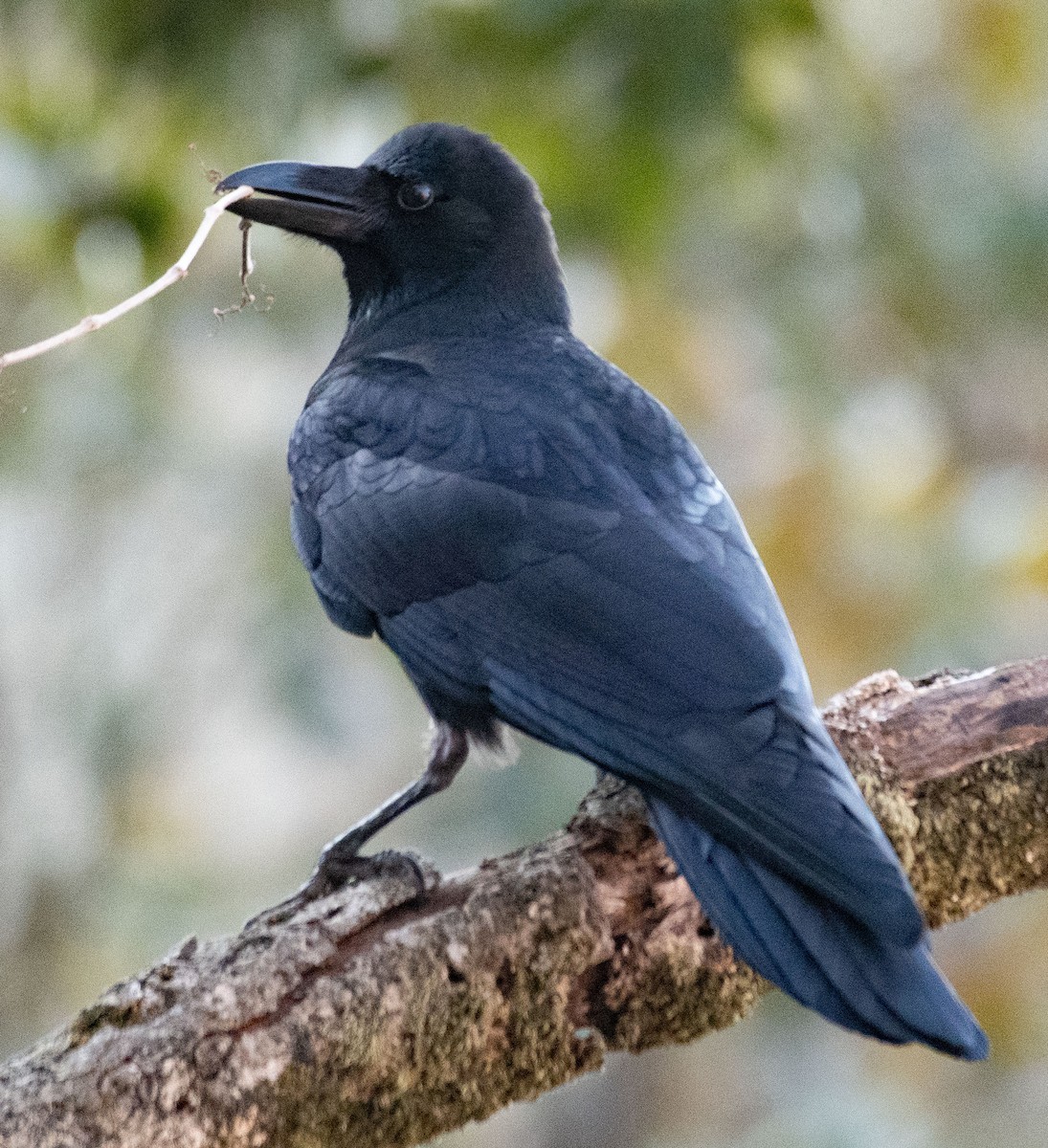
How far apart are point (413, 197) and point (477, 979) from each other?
202cm

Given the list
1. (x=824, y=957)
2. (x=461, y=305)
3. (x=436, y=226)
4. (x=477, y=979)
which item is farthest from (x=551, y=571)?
(x=436, y=226)

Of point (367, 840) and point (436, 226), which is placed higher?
point (436, 226)

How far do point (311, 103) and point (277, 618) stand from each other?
7.84ft

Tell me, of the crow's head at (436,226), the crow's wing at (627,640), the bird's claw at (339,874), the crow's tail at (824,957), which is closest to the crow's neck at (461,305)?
the crow's head at (436,226)

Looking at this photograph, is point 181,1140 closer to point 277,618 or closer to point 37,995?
point 277,618

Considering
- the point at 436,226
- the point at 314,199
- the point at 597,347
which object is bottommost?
the point at 436,226

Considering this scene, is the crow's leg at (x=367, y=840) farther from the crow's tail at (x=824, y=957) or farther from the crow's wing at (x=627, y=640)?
the crow's tail at (x=824, y=957)

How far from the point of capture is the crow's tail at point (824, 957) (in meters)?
2.31

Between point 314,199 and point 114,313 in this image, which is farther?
point 314,199

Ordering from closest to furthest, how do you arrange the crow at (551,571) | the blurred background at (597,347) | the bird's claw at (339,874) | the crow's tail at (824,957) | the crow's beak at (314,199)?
1. the crow's tail at (824,957)
2. the crow at (551,571)
3. the bird's claw at (339,874)
4. the crow's beak at (314,199)
5. the blurred background at (597,347)

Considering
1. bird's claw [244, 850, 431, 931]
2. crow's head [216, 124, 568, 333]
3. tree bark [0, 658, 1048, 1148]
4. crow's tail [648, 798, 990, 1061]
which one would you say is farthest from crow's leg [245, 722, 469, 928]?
crow's head [216, 124, 568, 333]

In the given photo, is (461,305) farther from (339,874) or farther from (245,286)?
(339,874)

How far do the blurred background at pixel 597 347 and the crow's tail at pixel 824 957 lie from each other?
2540 millimetres

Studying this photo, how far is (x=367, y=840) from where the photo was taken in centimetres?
333
